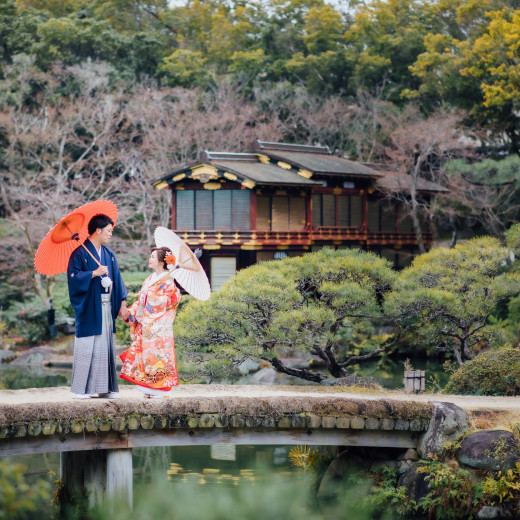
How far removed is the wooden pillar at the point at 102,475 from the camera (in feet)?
30.6

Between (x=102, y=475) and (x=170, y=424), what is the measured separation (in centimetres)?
97

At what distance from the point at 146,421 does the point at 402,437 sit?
3363 millimetres

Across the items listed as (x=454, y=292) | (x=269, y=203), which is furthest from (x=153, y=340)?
(x=269, y=203)

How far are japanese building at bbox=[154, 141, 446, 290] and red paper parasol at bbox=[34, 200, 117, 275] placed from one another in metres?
17.5

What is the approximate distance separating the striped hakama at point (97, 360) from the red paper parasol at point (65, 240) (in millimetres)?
649

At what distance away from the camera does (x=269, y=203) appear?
28.5 m

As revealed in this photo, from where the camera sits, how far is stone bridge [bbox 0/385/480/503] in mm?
9047

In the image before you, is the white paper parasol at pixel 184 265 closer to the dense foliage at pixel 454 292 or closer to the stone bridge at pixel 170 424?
the stone bridge at pixel 170 424

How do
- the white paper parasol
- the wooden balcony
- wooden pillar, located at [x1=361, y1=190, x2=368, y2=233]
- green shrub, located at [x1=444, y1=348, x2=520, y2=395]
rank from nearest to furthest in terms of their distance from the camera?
the white paper parasol, green shrub, located at [x1=444, y1=348, x2=520, y2=395], the wooden balcony, wooden pillar, located at [x1=361, y1=190, x2=368, y2=233]

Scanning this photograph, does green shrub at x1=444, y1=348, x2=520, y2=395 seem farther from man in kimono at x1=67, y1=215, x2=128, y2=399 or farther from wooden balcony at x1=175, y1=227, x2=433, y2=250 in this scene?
wooden balcony at x1=175, y1=227, x2=433, y2=250

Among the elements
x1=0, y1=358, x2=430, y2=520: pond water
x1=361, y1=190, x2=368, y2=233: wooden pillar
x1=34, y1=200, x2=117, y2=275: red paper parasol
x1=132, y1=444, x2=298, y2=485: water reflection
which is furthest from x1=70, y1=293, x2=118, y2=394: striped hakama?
x1=361, y1=190, x2=368, y2=233: wooden pillar

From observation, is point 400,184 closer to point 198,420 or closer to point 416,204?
point 416,204

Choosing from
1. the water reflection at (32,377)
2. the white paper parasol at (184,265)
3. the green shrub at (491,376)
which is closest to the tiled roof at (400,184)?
the water reflection at (32,377)

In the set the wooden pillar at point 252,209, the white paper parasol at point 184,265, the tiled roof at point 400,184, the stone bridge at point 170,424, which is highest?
the tiled roof at point 400,184
